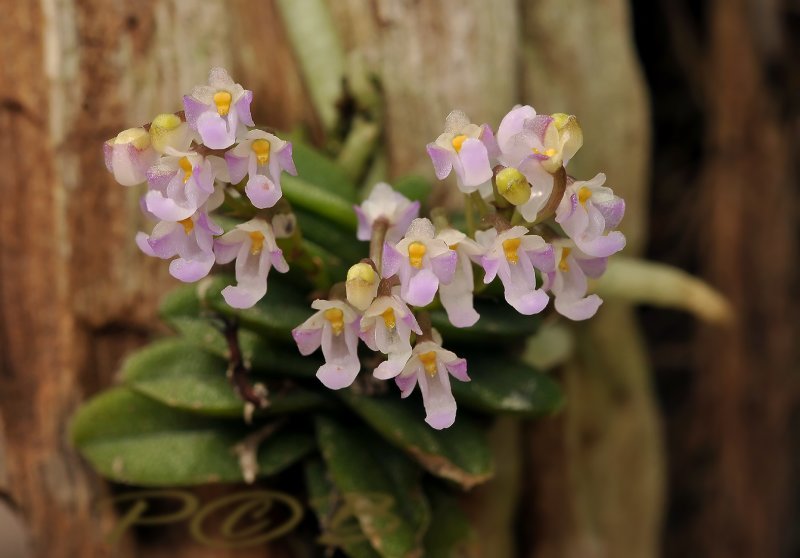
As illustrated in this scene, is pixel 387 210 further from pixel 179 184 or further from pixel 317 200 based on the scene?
pixel 179 184

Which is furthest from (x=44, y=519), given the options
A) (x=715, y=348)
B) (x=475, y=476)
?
(x=715, y=348)

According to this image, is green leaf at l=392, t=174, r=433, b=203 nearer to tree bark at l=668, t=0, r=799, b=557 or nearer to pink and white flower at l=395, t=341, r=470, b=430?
pink and white flower at l=395, t=341, r=470, b=430

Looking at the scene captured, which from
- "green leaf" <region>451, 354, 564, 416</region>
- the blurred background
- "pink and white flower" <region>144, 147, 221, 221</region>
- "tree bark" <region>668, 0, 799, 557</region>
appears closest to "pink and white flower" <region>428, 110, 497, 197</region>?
"pink and white flower" <region>144, 147, 221, 221</region>

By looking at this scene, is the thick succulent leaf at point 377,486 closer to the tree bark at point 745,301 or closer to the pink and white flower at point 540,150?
the pink and white flower at point 540,150

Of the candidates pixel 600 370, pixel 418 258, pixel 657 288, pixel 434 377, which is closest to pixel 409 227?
pixel 418 258

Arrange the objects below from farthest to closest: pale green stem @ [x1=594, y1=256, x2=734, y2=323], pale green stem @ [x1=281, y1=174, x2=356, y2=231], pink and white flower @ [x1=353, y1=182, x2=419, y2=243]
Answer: pale green stem @ [x1=594, y1=256, x2=734, y2=323] → pale green stem @ [x1=281, y1=174, x2=356, y2=231] → pink and white flower @ [x1=353, y1=182, x2=419, y2=243]

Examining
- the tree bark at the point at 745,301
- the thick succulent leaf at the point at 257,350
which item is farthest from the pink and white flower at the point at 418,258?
the tree bark at the point at 745,301
